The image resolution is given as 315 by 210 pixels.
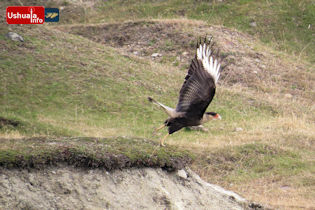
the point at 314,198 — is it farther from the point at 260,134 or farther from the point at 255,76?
the point at 255,76

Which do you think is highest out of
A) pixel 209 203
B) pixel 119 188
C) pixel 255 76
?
pixel 119 188

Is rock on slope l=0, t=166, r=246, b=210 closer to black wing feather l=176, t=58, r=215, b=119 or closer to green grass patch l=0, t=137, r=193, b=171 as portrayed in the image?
green grass patch l=0, t=137, r=193, b=171

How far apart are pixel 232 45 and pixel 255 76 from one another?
3.09 meters

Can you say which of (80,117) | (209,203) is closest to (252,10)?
(80,117)

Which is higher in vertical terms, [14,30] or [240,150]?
[14,30]

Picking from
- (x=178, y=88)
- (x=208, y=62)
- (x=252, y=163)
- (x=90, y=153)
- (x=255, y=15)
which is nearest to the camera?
(x=90, y=153)

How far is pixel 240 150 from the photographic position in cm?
1606

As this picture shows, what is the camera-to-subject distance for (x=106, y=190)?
9148mm

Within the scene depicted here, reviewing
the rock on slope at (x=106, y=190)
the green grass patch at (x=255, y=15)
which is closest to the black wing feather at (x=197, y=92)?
the rock on slope at (x=106, y=190)

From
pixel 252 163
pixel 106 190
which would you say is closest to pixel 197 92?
pixel 106 190

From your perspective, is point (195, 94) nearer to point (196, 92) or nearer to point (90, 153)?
point (196, 92)

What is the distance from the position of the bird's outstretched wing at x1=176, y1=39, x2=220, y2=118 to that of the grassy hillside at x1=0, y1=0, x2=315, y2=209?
1.42 m

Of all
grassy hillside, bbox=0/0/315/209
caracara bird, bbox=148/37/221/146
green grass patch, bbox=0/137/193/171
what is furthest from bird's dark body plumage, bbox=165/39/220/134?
grassy hillside, bbox=0/0/315/209

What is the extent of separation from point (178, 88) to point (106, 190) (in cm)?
1306
